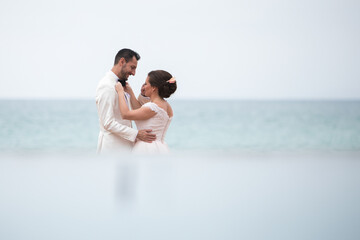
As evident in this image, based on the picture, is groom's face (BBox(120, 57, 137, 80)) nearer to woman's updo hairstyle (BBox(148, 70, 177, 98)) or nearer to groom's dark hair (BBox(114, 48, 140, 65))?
groom's dark hair (BBox(114, 48, 140, 65))

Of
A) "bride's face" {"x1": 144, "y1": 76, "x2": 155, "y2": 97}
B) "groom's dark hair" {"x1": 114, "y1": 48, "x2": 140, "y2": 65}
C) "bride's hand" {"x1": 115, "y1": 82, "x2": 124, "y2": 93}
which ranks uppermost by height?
"groom's dark hair" {"x1": 114, "y1": 48, "x2": 140, "y2": 65}

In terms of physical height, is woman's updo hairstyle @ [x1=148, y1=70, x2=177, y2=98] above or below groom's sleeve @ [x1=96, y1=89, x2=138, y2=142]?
above

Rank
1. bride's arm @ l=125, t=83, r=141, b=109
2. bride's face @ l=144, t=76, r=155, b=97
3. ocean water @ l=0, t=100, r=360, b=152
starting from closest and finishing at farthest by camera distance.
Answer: bride's face @ l=144, t=76, r=155, b=97, bride's arm @ l=125, t=83, r=141, b=109, ocean water @ l=0, t=100, r=360, b=152

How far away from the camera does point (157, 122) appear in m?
2.40

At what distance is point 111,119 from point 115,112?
0.07 m

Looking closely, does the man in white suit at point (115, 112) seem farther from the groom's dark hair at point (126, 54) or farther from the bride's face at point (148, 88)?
the bride's face at point (148, 88)

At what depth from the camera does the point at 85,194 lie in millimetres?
1045

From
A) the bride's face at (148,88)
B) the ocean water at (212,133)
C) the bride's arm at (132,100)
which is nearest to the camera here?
the bride's face at (148,88)

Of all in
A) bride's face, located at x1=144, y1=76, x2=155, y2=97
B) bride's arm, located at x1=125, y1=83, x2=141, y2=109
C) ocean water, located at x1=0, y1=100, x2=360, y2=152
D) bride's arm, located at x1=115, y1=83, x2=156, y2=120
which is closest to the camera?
bride's arm, located at x1=115, y1=83, x2=156, y2=120

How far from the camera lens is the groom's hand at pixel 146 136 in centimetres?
239

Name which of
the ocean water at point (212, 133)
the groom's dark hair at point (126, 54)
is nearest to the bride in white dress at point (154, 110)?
the groom's dark hair at point (126, 54)

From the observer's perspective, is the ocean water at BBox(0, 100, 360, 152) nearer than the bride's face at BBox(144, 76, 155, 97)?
No

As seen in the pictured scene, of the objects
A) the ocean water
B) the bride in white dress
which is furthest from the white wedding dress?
the ocean water

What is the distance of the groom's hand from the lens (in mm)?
2389
